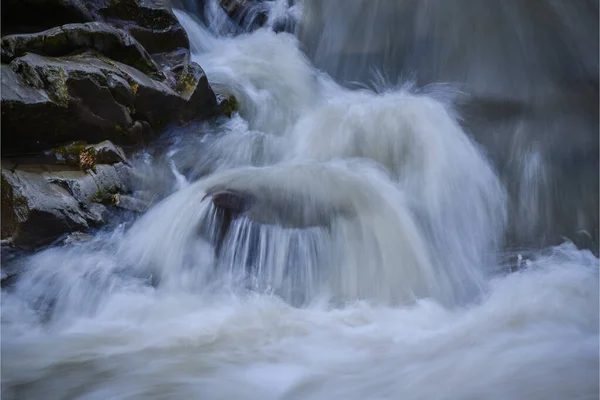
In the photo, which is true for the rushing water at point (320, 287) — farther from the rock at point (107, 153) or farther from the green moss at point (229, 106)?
the green moss at point (229, 106)

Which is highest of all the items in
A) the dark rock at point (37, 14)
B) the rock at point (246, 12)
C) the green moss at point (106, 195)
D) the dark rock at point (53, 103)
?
the rock at point (246, 12)

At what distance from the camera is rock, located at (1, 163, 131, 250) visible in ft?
14.1

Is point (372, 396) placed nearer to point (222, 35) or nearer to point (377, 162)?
point (377, 162)

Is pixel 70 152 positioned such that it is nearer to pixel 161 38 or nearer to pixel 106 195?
pixel 106 195

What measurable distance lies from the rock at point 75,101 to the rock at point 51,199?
416mm

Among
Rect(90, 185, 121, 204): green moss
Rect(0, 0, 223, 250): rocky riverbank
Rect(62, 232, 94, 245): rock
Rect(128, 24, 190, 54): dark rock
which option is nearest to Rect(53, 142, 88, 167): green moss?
Rect(0, 0, 223, 250): rocky riverbank

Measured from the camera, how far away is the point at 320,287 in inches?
165

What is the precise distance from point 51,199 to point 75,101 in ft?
4.05

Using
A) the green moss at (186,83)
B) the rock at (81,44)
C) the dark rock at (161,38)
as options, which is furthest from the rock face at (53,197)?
the dark rock at (161,38)

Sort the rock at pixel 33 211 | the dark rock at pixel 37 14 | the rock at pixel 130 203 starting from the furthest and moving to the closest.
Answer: the dark rock at pixel 37 14 → the rock at pixel 130 203 → the rock at pixel 33 211

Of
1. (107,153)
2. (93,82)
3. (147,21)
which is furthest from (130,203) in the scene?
(147,21)

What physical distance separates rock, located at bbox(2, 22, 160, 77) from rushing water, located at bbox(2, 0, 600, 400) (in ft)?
3.39

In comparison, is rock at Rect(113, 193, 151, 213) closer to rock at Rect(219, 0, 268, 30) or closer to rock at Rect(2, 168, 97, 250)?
rock at Rect(2, 168, 97, 250)

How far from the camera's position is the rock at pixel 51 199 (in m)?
4.30
